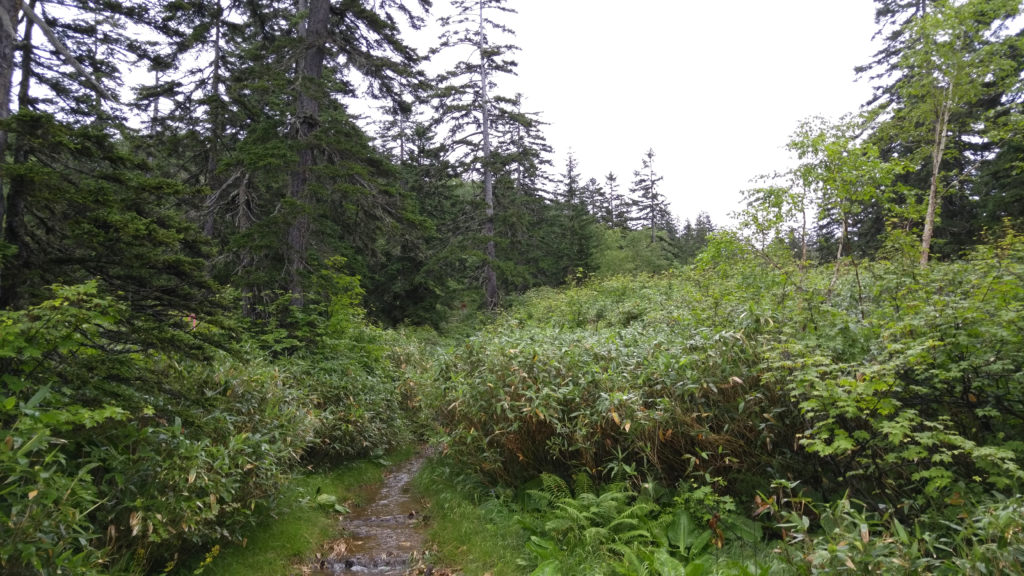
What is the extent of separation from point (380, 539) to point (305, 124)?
1010cm

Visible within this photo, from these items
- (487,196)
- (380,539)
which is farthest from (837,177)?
(487,196)

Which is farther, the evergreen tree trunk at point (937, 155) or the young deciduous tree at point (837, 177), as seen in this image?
the evergreen tree trunk at point (937, 155)

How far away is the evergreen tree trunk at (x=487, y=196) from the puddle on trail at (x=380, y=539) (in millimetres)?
13878

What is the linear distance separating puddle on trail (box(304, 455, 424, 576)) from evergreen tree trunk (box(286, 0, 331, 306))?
545 centimetres

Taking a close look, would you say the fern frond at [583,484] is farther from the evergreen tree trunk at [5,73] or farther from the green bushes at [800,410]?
the evergreen tree trunk at [5,73]

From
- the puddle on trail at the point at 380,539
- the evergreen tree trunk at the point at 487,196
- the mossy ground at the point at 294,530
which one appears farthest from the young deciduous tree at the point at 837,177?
the evergreen tree trunk at the point at 487,196

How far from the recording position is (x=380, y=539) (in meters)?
6.75

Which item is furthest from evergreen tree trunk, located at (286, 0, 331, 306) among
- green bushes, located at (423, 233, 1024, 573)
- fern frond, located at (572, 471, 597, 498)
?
fern frond, located at (572, 471, 597, 498)

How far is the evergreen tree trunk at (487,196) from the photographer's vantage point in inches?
882

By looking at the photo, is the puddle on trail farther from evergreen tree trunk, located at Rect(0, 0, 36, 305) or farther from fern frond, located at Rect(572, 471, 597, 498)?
evergreen tree trunk, located at Rect(0, 0, 36, 305)

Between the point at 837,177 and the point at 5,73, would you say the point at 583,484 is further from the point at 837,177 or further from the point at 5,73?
the point at 5,73

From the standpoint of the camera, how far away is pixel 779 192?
770cm

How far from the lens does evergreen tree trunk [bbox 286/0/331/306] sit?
37.4ft

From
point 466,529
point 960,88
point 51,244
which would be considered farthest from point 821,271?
point 51,244
